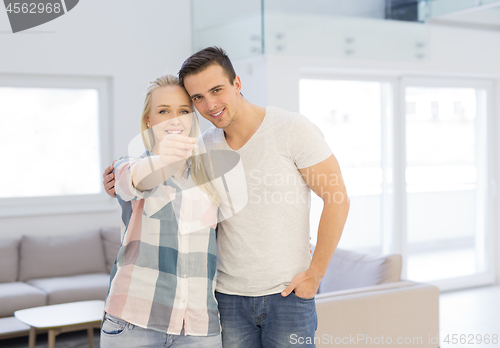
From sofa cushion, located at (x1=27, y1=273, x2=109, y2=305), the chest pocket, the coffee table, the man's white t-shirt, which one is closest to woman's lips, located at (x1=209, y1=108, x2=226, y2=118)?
the man's white t-shirt

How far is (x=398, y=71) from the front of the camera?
15.8ft

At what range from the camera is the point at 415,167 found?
207 inches

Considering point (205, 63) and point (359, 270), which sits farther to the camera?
point (359, 270)

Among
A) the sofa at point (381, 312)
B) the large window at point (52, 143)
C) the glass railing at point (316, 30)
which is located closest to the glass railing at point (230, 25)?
the glass railing at point (316, 30)

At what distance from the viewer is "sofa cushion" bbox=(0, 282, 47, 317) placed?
368 cm

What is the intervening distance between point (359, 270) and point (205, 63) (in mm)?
1927

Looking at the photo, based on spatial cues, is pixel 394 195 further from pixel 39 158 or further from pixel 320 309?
pixel 39 158

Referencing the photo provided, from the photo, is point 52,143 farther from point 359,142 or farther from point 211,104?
point 211,104

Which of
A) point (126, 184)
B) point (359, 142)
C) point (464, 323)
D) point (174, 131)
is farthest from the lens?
point (359, 142)

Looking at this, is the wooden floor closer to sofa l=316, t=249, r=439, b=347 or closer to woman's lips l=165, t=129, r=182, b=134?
sofa l=316, t=249, r=439, b=347

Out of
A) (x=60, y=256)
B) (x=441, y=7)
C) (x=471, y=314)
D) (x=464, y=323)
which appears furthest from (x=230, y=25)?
(x=471, y=314)

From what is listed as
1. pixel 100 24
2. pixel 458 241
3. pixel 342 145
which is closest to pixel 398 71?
pixel 342 145

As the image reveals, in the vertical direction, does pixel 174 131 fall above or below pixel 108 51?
below

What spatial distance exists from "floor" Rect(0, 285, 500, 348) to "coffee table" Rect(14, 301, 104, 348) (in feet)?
1.23
